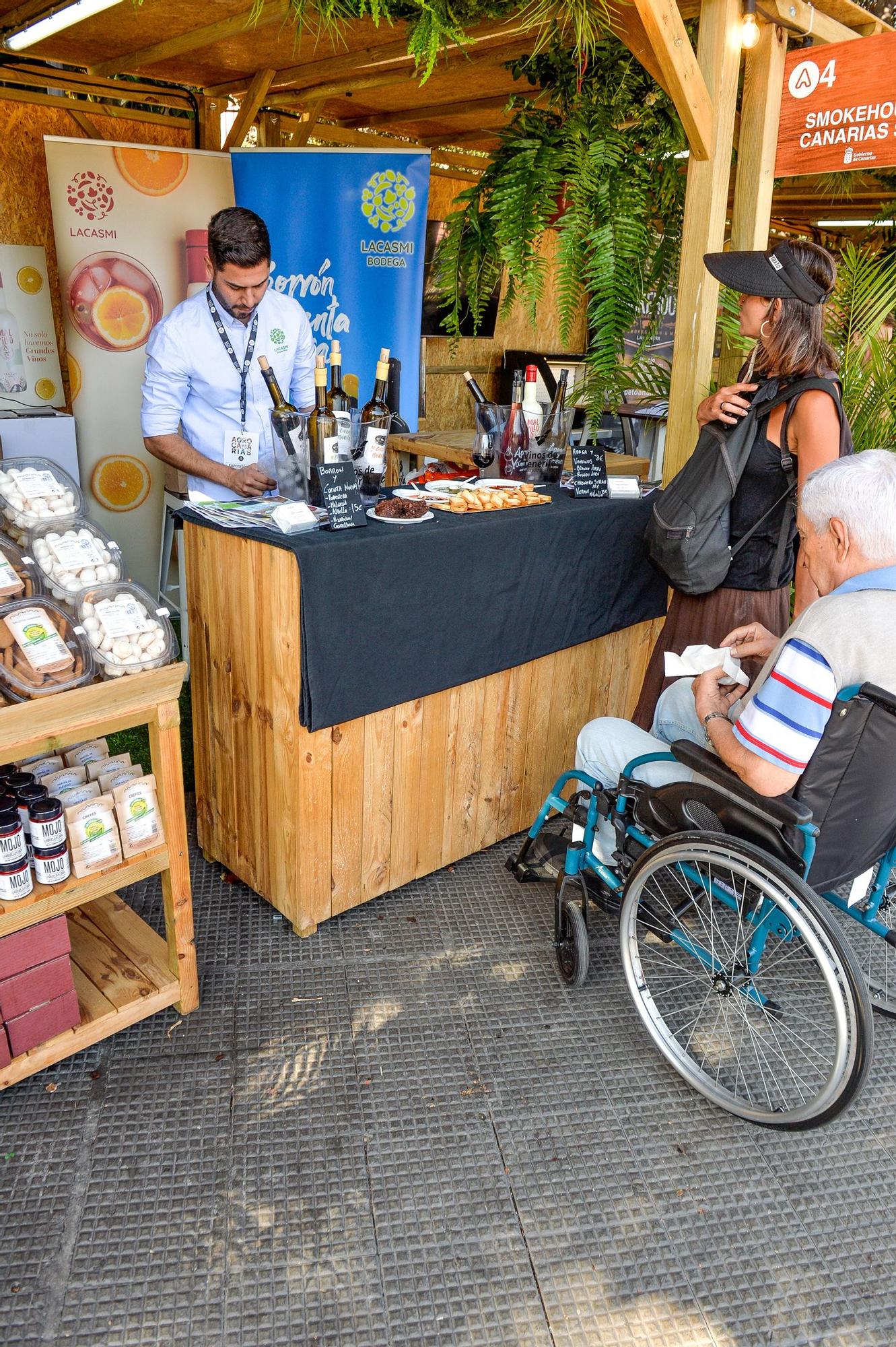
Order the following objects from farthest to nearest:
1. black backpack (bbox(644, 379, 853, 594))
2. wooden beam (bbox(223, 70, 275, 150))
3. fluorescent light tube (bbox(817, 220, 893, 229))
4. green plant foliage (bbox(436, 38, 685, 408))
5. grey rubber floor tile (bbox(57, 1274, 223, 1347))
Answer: fluorescent light tube (bbox(817, 220, 893, 229)), wooden beam (bbox(223, 70, 275, 150)), green plant foliage (bbox(436, 38, 685, 408)), black backpack (bbox(644, 379, 853, 594)), grey rubber floor tile (bbox(57, 1274, 223, 1347))

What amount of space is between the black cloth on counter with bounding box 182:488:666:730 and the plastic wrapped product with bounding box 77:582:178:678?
0.30 meters

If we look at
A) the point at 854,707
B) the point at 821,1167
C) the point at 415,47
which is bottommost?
the point at 821,1167

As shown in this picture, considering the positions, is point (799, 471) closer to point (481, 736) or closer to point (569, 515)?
point (569, 515)

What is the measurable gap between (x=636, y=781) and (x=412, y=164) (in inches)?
145

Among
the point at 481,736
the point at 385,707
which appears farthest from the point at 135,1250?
the point at 481,736

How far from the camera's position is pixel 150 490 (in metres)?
4.67

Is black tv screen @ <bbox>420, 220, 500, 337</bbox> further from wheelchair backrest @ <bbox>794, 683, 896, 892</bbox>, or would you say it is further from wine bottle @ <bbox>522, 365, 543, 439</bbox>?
wheelchair backrest @ <bbox>794, 683, 896, 892</bbox>

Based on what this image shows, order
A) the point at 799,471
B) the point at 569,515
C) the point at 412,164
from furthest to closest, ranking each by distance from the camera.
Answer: the point at 412,164, the point at 569,515, the point at 799,471

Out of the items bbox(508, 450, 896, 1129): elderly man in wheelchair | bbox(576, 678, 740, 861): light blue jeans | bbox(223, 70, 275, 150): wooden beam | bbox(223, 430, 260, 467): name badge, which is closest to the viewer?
bbox(508, 450, 896, 1129): elderly man in wheelchair

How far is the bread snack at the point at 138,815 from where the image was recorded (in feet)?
5.78

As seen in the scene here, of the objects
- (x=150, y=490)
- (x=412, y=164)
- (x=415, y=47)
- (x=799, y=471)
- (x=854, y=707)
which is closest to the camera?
(x=854, y=707)

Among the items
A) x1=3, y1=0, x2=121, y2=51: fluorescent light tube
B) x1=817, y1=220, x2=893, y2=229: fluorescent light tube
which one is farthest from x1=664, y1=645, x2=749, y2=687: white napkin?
x1=817, y1=220, x2=893, y2=229: fluorescent light tube

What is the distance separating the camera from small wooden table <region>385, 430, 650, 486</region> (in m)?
3.07

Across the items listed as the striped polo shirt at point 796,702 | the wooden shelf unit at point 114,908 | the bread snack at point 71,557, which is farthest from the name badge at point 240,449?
the striped polo shirt at point 796,702
